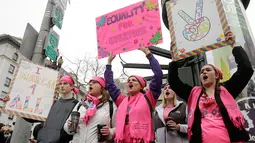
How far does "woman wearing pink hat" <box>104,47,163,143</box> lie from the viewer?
247cm

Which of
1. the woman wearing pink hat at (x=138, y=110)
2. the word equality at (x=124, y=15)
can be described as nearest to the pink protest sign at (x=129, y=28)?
the word equality at (x=124, y=15)

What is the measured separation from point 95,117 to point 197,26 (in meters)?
1.95

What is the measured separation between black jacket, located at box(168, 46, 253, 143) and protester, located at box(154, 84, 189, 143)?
462 mm

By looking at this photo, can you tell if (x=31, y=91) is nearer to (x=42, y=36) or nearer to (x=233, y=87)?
(x=42, y=36)

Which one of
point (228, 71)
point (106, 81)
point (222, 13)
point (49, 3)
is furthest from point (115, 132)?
point (49, 3)

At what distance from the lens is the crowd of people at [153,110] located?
2.17 m

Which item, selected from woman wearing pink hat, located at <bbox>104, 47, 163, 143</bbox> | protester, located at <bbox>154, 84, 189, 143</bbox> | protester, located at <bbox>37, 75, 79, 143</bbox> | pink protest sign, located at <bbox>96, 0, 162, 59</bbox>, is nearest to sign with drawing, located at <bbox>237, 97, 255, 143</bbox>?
protester, located at <bbox>154, 84, 189, 143</bbox>

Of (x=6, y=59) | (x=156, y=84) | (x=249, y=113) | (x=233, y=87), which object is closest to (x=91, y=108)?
(x=156, y=84)

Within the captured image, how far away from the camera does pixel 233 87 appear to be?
95.7 inches

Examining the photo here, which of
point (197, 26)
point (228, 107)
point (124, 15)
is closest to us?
point (228, 107)

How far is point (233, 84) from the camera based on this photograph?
95.8 inches

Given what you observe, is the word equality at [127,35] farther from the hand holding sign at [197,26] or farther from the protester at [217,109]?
the protester at [217,109]

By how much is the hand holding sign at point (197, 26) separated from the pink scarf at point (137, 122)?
1.20 m

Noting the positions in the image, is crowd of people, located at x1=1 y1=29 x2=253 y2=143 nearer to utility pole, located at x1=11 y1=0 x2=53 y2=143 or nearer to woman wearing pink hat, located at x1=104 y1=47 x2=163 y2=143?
woman wearing pink hat, located at x1=104 y1=47 x2=163 y2=143
